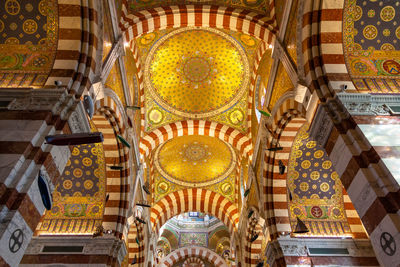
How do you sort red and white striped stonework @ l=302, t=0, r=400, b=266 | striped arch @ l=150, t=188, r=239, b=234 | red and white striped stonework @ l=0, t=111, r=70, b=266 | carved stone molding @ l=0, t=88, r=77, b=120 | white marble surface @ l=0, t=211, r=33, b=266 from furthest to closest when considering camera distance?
striped arch @ l=150, t=188, r=239, b=234 < carved stone molding @ l=0, t=88, r=77, b=120 < red and white striped stonework @ l=302, t=0, r=400, b=266 < red and white striped stonework @ l=0, t=111, r=70, b=266 < white marble surface @ l=0, t=211, r=33, b=266

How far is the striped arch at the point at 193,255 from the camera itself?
19500mm

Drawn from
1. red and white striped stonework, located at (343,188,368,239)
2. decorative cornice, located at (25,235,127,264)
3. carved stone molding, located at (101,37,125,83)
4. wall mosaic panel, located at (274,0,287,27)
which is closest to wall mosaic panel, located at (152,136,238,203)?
red and white striped stonework, located at (343,188,368,239)

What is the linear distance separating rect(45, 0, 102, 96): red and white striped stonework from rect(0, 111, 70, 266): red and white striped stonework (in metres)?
1.02

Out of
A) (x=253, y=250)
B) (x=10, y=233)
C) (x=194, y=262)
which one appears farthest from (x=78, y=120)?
(x=194, y=262)

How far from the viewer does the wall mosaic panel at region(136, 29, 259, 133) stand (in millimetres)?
9836

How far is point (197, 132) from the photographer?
37.4 feet

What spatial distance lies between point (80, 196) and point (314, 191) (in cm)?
661

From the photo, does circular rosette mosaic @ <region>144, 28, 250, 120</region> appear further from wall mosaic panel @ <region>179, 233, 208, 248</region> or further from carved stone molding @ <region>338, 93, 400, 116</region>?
wall mosaic panel @ <region>179, 233, 208, 248</region>

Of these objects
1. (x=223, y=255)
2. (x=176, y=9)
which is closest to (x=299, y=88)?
(x=176, y=9)

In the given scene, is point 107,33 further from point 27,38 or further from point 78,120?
point 78,120

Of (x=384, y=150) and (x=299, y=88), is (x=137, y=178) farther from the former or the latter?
(x=384, y=150)

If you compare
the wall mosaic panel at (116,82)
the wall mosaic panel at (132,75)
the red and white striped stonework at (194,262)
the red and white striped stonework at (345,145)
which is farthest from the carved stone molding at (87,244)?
the red and white striped stonework at (194,262)

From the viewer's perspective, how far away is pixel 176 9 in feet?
25.9

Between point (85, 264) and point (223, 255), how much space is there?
15068mm
